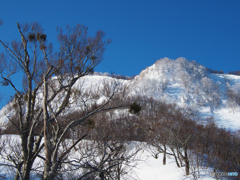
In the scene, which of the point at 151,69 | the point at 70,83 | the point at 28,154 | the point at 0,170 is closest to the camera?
the point at 28,154

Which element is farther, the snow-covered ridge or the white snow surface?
the snow-covered ridge

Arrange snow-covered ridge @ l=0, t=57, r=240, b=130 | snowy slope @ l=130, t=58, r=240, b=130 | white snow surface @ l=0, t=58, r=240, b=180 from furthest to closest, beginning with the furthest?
snow-covered ridge @ l=0, t=57, r=240, b=130, snowy slope @ l=130, t=58, r=240, b=130, white snow surface @ l=0, t=58, r=240, b=180

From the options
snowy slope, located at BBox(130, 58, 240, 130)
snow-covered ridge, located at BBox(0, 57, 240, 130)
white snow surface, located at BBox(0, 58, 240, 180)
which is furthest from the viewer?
snow-covered ridge, located at BBox(0, 57, 240, 130)

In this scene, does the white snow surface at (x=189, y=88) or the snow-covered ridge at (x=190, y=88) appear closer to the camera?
the white snow surface at (x=189, y=88)

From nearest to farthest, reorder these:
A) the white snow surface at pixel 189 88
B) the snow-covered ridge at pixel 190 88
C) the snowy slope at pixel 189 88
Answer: the white snow surface at pixel 189 88, the snowy slope at pixel 189 88, the snow-covered ridge at pixel 190 88

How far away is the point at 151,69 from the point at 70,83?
112 meters

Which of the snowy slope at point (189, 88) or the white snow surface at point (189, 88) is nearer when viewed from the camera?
the white snow surface at point (189, 88)

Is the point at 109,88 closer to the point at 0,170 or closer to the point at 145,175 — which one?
the point at 0,170

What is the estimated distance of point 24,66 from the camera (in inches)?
241

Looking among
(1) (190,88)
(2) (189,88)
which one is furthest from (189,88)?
(1) (190,88)

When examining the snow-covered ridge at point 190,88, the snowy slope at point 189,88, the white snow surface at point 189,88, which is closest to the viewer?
the white snow surface at point 189,88

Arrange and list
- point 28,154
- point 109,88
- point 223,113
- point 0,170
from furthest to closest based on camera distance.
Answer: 1. point 223,113
2. point 0,170
3. point 109,88
4. point 28,154

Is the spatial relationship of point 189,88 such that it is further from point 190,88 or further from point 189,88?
point 190,88

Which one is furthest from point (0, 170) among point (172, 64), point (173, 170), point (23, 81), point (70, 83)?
point (172, 64)
